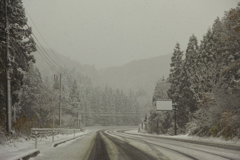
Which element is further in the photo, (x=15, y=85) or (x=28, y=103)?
(x=28, y=103)

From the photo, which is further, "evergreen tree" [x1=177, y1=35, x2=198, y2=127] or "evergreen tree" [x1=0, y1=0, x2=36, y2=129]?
"evergreen tree" [x1=177, y1=35, x2=198, y2=127]

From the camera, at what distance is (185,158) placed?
8.85 meters

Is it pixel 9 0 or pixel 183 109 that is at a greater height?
pixel 9 0

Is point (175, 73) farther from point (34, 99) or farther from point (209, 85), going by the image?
point (34, 99)

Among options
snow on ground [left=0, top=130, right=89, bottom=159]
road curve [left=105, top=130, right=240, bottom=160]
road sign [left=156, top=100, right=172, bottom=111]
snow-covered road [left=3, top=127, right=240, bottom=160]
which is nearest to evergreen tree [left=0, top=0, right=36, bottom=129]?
snow on ground [left=0, top=130, right=89, bottom=159]

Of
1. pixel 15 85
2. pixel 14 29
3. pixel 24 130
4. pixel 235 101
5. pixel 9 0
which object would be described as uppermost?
pixel 9 0

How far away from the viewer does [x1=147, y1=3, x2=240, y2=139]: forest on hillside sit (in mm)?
19781

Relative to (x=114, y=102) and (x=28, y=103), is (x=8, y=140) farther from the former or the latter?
(x=114, y=102)

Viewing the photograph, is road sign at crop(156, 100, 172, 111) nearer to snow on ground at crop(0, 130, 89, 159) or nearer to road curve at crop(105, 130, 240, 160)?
road curve at crop(105, 130, 240, 160)

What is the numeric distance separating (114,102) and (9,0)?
12743 centimetres

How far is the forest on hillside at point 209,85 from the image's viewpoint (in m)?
19.8

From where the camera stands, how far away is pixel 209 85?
3631 cm

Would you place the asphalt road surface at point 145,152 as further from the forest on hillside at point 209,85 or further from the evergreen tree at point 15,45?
the evergreen tree at point 15,45

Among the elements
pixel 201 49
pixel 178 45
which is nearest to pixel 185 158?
pixel 201 49
